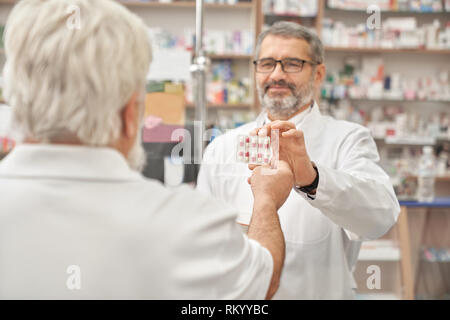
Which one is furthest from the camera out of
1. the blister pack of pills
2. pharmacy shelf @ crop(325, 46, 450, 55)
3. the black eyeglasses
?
pharmacy shelf @ crop(325, 46, 450, 55)

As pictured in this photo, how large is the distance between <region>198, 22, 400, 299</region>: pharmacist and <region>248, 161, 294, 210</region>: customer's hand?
0.09 meters

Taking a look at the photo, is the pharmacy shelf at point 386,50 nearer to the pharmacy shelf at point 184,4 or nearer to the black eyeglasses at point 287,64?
the pharmacy shelf at point 184,4

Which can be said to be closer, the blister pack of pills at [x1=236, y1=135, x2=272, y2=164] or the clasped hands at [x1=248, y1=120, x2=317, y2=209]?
the clasped hands at [x1=248, y1=120, x2=317, y2=209]

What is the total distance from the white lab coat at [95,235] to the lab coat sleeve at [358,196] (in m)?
0.52

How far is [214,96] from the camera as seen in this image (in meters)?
4.14

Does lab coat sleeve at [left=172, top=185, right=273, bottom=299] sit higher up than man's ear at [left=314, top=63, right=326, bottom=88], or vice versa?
man's ear at [left=314, top=63, right=326, bottom=88]

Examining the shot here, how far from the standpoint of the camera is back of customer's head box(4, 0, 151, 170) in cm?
64

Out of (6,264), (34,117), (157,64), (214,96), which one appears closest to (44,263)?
(6,264)

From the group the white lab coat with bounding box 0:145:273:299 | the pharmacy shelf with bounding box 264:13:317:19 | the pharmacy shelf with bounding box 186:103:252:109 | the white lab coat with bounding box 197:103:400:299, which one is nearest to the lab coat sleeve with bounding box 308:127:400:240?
the white lab coat with bounding box 197:103:400:299

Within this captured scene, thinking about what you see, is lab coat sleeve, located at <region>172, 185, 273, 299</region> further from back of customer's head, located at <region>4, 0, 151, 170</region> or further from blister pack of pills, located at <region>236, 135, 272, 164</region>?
blister pack of pills, located at <region>236, 135, 272, 164</region>

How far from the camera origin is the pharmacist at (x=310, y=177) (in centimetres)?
113

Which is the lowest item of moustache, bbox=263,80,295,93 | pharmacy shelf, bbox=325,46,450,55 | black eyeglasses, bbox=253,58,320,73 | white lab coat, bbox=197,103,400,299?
white lab coat, bbox=197,103,400,299

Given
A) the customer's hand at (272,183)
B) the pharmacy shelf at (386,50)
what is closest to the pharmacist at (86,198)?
the customer's hand at (272,183)
